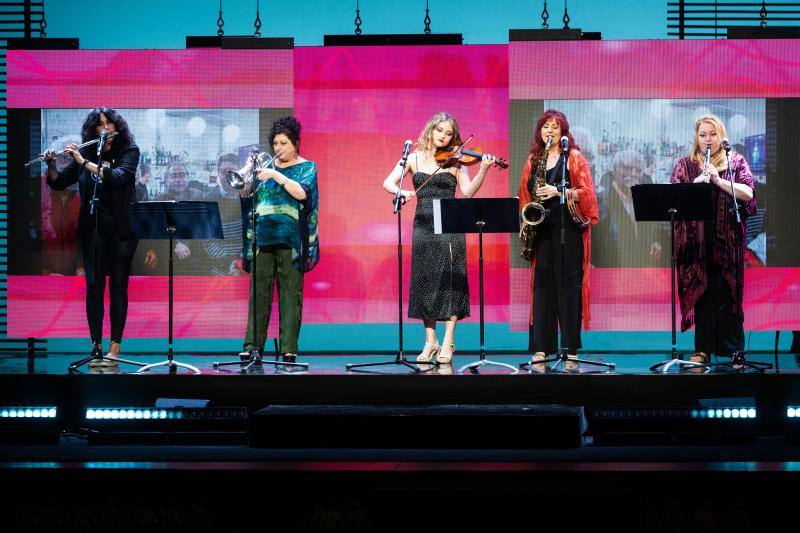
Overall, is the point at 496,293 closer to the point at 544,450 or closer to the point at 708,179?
the point at 708,179

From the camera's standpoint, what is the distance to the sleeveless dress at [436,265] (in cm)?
672

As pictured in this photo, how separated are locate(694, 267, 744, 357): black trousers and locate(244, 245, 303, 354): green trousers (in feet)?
9.79

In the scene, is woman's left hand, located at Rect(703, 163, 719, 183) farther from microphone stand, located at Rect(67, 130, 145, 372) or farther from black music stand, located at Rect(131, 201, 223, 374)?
microphone stand, located at Rect(67, 130, 145, 372)

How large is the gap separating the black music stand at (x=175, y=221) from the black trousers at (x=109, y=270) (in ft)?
1.63

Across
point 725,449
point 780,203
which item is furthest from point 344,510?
point 780,203

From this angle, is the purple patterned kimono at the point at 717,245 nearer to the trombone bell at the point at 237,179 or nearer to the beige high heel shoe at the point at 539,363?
the beige high heel shoe at the point at 539,363

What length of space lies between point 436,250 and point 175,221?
6.22 feet

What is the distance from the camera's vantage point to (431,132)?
6.73 metres

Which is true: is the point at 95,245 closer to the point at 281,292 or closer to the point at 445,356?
the point at 281,292

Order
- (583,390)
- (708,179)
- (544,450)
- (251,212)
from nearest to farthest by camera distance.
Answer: (544,450), (583,390), (708,179), (251,212)

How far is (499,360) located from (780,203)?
9.44ft

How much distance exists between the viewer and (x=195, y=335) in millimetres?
8078

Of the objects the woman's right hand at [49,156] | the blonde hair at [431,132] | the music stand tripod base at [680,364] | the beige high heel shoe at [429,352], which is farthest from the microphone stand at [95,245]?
the music stand tripod base at [680,364]

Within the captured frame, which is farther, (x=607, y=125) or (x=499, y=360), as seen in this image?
(x=607, y=125)
